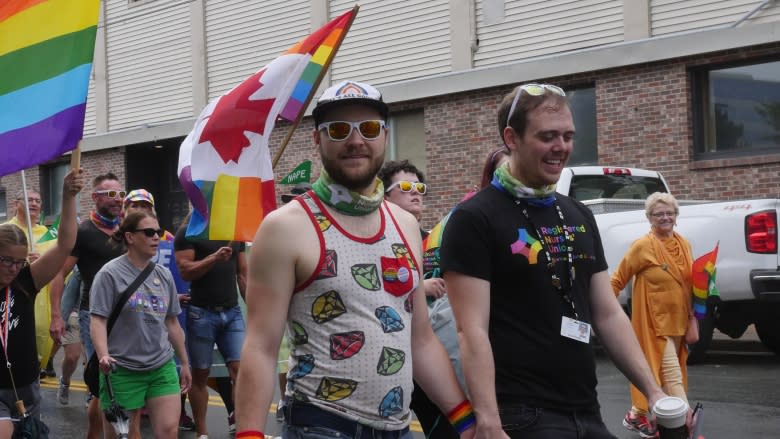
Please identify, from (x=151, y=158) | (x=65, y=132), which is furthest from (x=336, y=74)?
(x=65, y=132)

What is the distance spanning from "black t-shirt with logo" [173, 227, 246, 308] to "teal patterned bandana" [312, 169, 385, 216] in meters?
5.20

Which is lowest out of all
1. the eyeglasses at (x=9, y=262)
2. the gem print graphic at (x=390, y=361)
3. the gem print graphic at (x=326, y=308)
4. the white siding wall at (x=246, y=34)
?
the gem print graphic at (x=390, y=361)

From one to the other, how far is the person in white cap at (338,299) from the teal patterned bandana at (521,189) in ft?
1.55

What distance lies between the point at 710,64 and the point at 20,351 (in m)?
12.9

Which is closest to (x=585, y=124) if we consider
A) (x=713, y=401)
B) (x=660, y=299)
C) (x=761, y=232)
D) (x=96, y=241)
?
(x=761, y=232)

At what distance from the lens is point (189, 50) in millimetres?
25312

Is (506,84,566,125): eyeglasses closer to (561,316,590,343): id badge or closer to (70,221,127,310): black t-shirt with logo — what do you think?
(561,316,590,343): id badge

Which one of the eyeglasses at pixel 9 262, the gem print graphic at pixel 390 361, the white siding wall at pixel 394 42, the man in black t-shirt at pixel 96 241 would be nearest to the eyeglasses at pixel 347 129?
the gem print graphic at pixel 390 361

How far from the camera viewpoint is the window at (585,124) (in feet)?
59.1

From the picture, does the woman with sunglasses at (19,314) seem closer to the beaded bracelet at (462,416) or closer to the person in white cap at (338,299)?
the person in white cap at (338,299)

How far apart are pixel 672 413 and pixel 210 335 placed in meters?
5.56

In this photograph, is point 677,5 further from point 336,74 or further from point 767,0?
point 336,74

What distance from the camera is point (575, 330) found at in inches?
151

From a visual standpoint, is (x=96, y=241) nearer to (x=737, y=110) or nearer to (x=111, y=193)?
(x=111, y=193)
